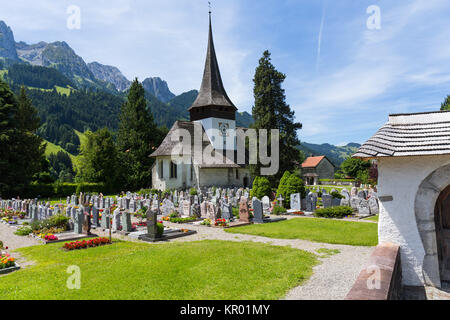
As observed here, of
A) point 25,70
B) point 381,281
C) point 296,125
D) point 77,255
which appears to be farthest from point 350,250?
point 25,70

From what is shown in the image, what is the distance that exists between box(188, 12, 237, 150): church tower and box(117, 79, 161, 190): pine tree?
29.8 feet

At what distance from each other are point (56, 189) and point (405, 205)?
39.3 metres

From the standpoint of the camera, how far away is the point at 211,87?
133ft

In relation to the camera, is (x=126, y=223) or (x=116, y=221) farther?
(x=116, y=221)

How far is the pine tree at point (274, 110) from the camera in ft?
107

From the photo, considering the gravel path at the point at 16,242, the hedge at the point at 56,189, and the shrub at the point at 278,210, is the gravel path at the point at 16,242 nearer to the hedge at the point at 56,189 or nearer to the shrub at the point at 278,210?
the shrub at the point at 278,210

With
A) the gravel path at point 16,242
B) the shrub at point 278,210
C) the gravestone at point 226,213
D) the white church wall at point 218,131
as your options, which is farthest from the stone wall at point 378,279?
the white church wall at point 218,131

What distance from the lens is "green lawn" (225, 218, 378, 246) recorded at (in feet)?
36.7

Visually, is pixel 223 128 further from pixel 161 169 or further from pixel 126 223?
pixel 126 223

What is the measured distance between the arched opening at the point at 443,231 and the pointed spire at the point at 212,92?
112 ft

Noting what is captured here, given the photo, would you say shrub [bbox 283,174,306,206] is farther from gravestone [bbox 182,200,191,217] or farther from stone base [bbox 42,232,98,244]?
stone base [bbox 42,232,98,244]

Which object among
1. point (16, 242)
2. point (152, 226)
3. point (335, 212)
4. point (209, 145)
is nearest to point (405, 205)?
point (152, 226)
